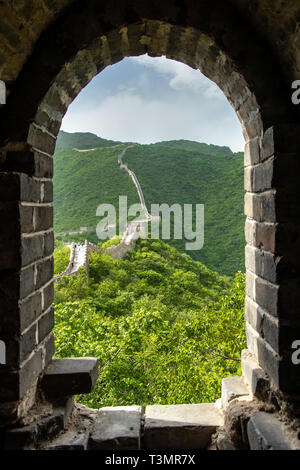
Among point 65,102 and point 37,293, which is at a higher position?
point 65,102

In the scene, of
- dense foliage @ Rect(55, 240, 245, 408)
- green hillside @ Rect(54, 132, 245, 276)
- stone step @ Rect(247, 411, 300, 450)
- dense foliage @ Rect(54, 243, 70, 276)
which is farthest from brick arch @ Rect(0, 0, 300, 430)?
green hillside @ Rect(54, 132, 245, 276)

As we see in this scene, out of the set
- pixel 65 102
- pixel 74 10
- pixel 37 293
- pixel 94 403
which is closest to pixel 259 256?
pixel 37 293

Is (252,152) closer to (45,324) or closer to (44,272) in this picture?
(44,272)

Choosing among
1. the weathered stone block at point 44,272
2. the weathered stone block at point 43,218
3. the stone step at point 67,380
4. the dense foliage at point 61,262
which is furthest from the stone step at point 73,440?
the dense foliage at point 61,262

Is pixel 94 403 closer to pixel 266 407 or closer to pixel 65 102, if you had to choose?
pixel 266 407

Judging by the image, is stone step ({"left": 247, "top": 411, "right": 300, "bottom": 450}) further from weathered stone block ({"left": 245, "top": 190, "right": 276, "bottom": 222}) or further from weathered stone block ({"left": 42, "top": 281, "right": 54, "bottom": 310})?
weathered stone block ({"left": 42, "top": 281, "right": 54, "bottom": 310})
